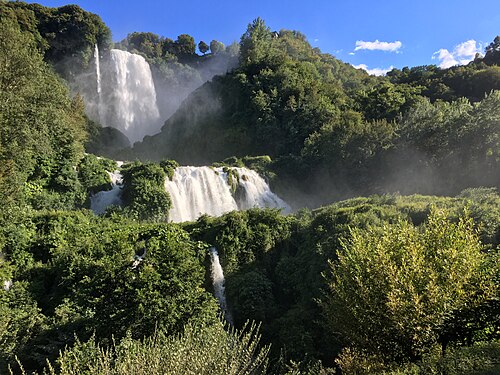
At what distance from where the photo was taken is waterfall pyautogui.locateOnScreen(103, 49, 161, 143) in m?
54.7

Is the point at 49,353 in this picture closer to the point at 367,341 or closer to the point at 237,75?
the point at 367,341

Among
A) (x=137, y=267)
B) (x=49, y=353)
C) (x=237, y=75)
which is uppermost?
(x=237, y=75)

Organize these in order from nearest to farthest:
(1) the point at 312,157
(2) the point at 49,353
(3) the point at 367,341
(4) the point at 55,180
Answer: (3) the point at 367,341
(2) the point at 49,353
(4) the point at 55,180
(1) the point at 312,157

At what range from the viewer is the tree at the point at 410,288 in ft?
22.4

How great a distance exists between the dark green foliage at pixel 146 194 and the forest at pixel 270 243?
0.11m

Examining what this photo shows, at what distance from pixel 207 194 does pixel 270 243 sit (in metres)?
10.5

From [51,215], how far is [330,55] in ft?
237

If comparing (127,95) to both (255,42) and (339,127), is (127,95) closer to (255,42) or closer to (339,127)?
(255,42)

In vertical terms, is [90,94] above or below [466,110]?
above

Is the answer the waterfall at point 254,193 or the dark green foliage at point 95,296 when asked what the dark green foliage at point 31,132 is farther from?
the waterfall at point 254,193

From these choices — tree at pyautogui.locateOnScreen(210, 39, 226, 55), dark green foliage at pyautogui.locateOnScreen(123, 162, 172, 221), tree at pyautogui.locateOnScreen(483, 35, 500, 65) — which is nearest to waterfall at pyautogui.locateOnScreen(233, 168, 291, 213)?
dark green foliage at pyautogui.locateOnScreen(123, 162, 172, 221)

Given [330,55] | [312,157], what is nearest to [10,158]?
[312,157]

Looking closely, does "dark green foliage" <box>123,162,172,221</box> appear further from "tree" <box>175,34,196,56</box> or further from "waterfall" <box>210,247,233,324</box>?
"tree" <box>175,34,196,56</box>

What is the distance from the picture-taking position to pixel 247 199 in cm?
2997
